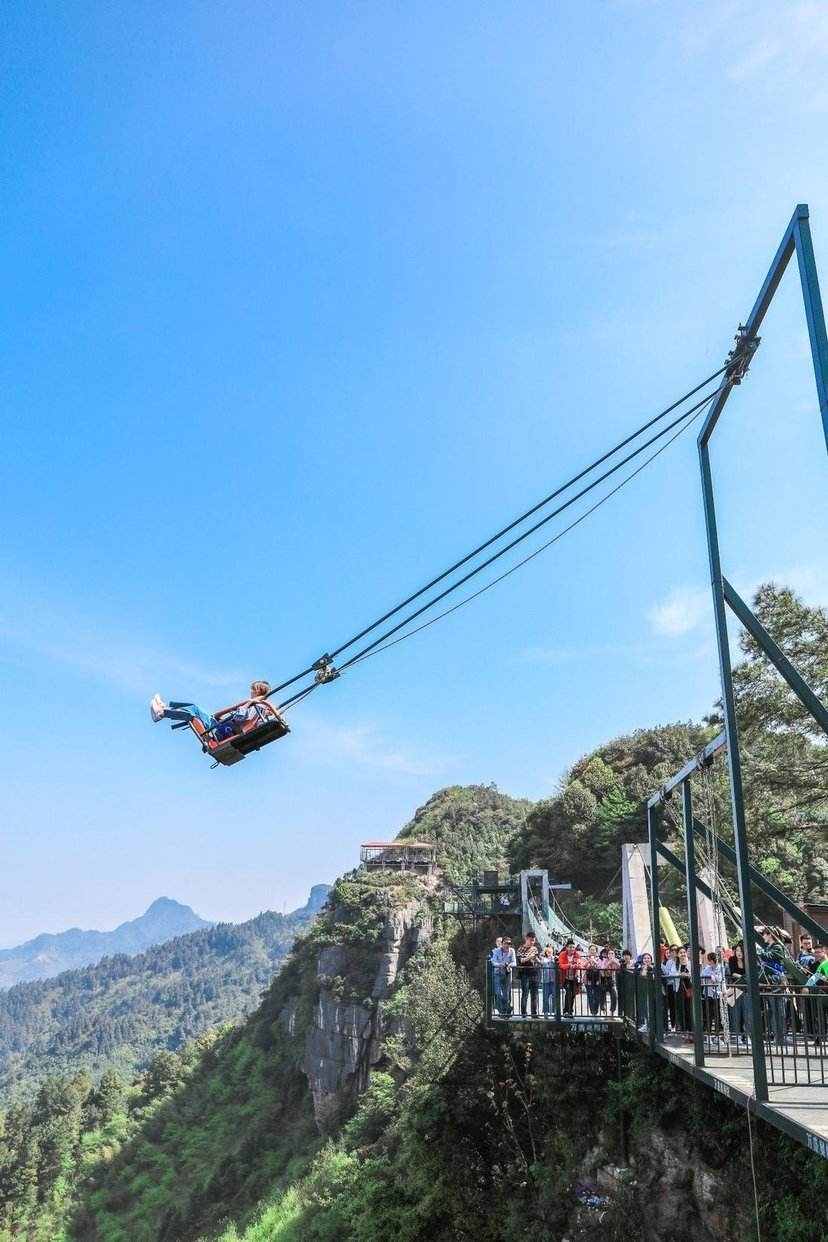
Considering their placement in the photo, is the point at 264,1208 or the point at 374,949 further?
the point at 374,949

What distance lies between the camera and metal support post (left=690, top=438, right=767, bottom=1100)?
8.66 meters

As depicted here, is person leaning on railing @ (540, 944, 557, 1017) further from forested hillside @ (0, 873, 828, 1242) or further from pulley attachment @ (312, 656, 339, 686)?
pulley attachment @ (312, 656, 339, 686)

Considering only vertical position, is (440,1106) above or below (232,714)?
below

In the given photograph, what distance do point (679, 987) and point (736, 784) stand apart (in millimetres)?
5624

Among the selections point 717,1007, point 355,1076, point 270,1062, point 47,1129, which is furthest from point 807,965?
point 47,1129

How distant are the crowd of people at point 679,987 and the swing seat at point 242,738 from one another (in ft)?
20.6

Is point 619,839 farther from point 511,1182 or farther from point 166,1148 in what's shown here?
point 166,1148

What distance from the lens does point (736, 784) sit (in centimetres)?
973

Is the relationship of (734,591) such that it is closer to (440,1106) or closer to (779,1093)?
(779,1093)

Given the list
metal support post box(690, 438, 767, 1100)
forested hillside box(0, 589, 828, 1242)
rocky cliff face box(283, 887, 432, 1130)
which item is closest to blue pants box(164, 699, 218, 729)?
metal support post box(690, 438, 767, 1100)

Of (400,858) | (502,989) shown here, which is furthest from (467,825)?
(502,989)

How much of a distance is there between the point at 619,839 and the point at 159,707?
163ft

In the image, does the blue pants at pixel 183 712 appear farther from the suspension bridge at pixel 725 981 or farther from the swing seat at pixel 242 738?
the suspension bridge at pixel 725 981

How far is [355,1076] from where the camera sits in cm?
6053
